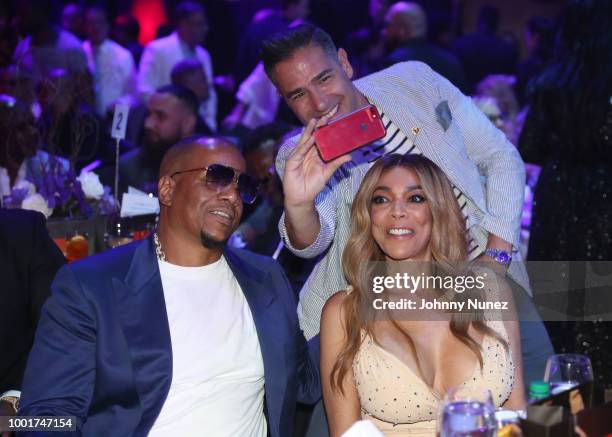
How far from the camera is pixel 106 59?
899 cm

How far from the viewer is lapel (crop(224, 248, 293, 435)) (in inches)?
120

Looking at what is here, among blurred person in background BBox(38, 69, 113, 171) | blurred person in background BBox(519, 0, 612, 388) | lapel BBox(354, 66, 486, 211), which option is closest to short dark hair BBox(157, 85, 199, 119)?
blurred person in background BBox(38, 69, 113, 171)

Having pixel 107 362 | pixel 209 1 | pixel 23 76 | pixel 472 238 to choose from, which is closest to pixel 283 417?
pixel 107 362

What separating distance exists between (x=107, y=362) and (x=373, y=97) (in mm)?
1348

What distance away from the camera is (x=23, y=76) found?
5.40 meters

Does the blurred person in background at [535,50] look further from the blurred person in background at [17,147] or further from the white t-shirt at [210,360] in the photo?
the white t-shirt at [210,360]

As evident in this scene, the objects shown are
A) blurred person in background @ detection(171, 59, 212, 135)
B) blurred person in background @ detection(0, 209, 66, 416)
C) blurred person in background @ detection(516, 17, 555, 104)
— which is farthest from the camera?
blurred person in background @ detection(516, 17, 555, 104)

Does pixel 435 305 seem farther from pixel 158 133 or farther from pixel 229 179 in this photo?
pixel 158 133

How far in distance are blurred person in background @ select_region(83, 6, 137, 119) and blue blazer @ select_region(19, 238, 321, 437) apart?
19.3 ft

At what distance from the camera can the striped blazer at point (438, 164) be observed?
341 cm

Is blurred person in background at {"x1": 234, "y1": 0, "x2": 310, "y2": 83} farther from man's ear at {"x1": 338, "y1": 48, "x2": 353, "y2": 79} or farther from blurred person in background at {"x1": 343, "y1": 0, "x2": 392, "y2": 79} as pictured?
man's ear at {"x1": 338, "y1": 48, "x2": 353, "y2": 79}

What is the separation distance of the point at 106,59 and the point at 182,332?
6429mm

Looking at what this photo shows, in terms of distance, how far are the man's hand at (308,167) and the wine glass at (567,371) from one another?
87 cm

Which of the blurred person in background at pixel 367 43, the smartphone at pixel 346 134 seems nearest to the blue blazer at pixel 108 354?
the smartphone at pixel 346 134
